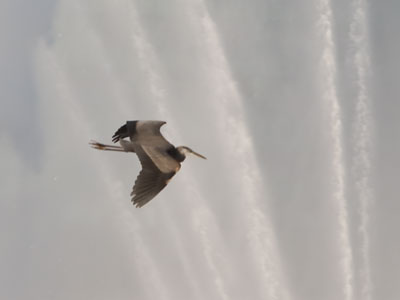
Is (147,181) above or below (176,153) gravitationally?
below

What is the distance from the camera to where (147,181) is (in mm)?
45594

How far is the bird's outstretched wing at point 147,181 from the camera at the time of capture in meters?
45.0

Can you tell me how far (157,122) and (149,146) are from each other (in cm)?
148

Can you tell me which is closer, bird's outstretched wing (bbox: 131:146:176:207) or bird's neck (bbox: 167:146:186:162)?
bird's outstretched wing (bbox: 131:146:176:207)

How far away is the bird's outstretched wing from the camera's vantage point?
45000 millimetres

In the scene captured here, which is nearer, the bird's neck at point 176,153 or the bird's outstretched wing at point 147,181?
the bird's outstretched wing at point 147,181

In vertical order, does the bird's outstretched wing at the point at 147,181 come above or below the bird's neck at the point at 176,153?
below

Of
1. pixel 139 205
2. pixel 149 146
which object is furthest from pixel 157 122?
pixel 139 205

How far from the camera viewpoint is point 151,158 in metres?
45.8

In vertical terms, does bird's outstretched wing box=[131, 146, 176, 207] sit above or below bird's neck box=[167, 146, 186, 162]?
below

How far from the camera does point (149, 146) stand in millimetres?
45688

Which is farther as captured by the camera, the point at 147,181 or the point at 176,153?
the point at 176,153

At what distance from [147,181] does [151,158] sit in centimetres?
134

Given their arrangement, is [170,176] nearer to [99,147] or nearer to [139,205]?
[139,205]
